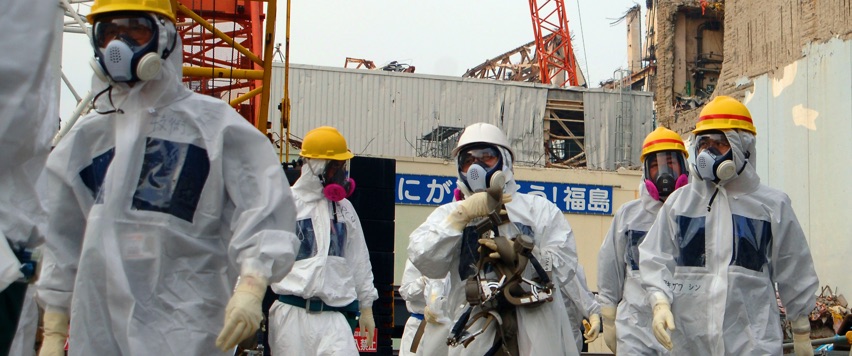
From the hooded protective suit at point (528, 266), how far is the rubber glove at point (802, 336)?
1.51 meters

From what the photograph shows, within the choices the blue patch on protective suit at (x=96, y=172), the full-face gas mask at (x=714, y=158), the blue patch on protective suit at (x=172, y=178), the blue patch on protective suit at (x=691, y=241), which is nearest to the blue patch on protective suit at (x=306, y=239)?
the blue patch on protective suit at (x=691, y=241)

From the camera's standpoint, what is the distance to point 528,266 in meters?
6.88

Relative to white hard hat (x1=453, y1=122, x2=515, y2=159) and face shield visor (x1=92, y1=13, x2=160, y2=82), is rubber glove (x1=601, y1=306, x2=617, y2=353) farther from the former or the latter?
face shield visor (x1=92, y1=13, x2=160, y2=82)

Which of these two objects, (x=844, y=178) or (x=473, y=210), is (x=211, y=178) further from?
(x=844, y=178)

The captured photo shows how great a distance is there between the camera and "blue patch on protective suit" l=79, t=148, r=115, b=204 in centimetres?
482

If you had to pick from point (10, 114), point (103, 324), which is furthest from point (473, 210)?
point (10, 114)

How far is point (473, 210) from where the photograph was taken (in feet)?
22.0

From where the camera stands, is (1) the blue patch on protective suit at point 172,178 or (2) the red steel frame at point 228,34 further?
(2) the red steel frame at point 228,34

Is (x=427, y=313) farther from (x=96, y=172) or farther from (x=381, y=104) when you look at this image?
(x=381, y=104)

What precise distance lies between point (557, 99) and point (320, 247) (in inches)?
965

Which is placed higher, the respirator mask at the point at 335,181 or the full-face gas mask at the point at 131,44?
the full-face gas mask at the point at 131,44

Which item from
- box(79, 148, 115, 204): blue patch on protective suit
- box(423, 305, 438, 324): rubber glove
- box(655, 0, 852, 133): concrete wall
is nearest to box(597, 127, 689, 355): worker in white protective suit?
box(423, 305, 438, 324): rubber glove

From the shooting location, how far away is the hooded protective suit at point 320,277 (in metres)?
8.51

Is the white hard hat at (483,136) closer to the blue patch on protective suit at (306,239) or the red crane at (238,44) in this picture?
Result: the blue patch on protective suit at (306,239)
